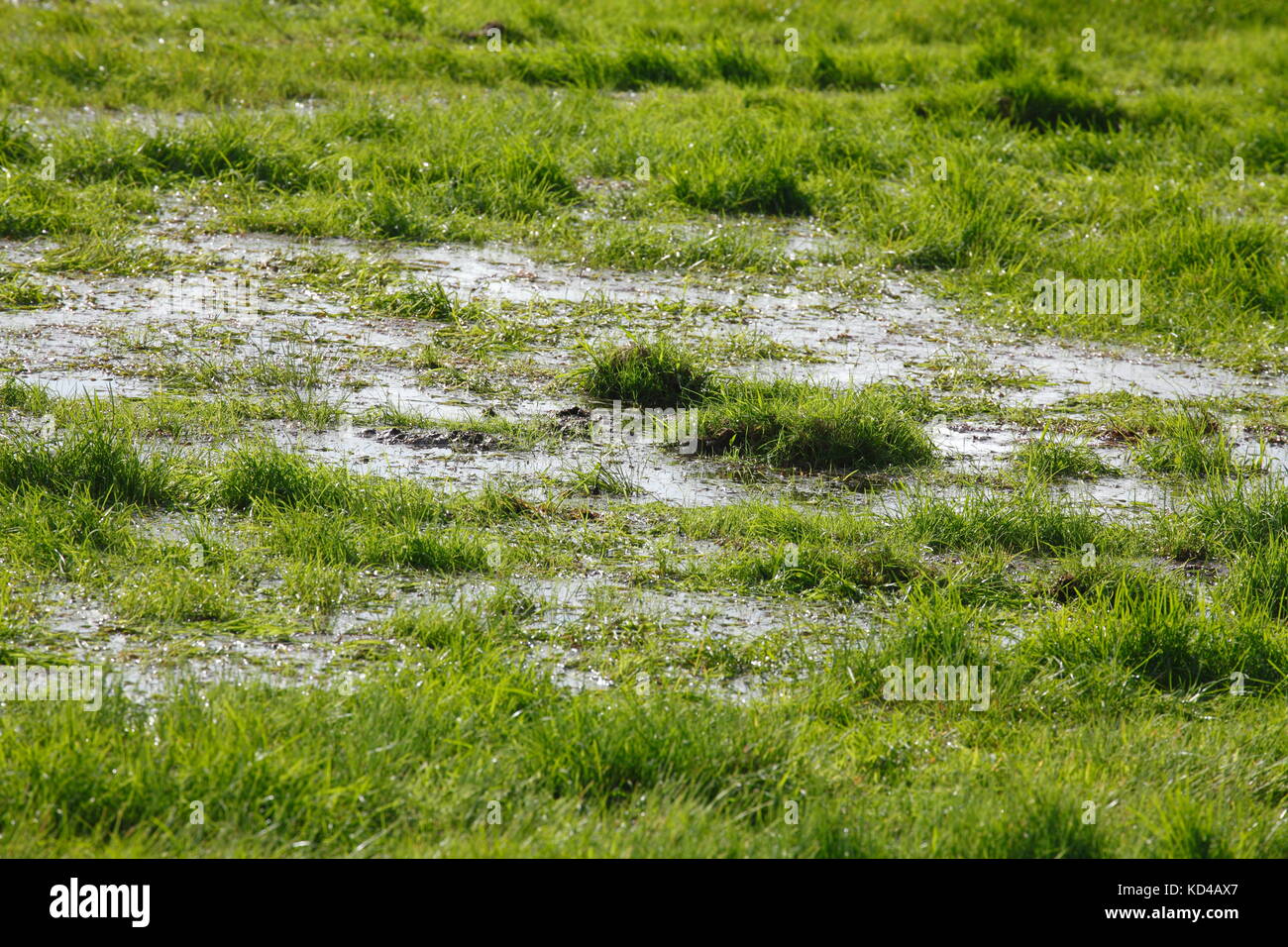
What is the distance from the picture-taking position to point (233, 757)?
310 centimetres

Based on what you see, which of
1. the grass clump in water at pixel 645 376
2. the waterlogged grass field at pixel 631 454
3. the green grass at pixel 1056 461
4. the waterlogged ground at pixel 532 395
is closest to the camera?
the waterlogged grass field at pixel 631 454

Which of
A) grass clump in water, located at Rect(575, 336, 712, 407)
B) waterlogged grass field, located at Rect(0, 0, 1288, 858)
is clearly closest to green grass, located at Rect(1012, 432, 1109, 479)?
waterlogged grass field, located at Rect(0, 0, 1288, 858)

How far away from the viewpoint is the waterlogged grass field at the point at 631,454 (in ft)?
10.5

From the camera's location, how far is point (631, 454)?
5.23 meters

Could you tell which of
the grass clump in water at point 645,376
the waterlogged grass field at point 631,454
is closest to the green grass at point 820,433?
the waterlogged grass field at point 631,454

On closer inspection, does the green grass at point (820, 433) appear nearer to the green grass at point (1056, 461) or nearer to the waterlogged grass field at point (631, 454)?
the waterlogged grass field at point (631, 454)

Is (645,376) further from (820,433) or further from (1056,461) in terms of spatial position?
(1056,461)

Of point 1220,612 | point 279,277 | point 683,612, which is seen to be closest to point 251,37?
point 279,277

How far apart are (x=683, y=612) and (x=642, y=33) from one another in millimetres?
8218

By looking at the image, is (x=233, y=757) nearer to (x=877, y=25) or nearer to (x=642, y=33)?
(x=642, y=33)

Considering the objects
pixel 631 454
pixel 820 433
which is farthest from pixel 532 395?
pixel 820 433

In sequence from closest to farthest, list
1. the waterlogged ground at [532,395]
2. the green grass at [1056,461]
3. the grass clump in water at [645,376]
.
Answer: the waterlogged ground at [532,395]
the green grass at [1056,461]
the grass clump in water at [645,376]

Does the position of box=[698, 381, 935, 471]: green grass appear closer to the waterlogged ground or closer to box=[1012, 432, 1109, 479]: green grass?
the waterlogged ground

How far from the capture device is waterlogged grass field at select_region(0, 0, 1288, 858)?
3.21 metres
